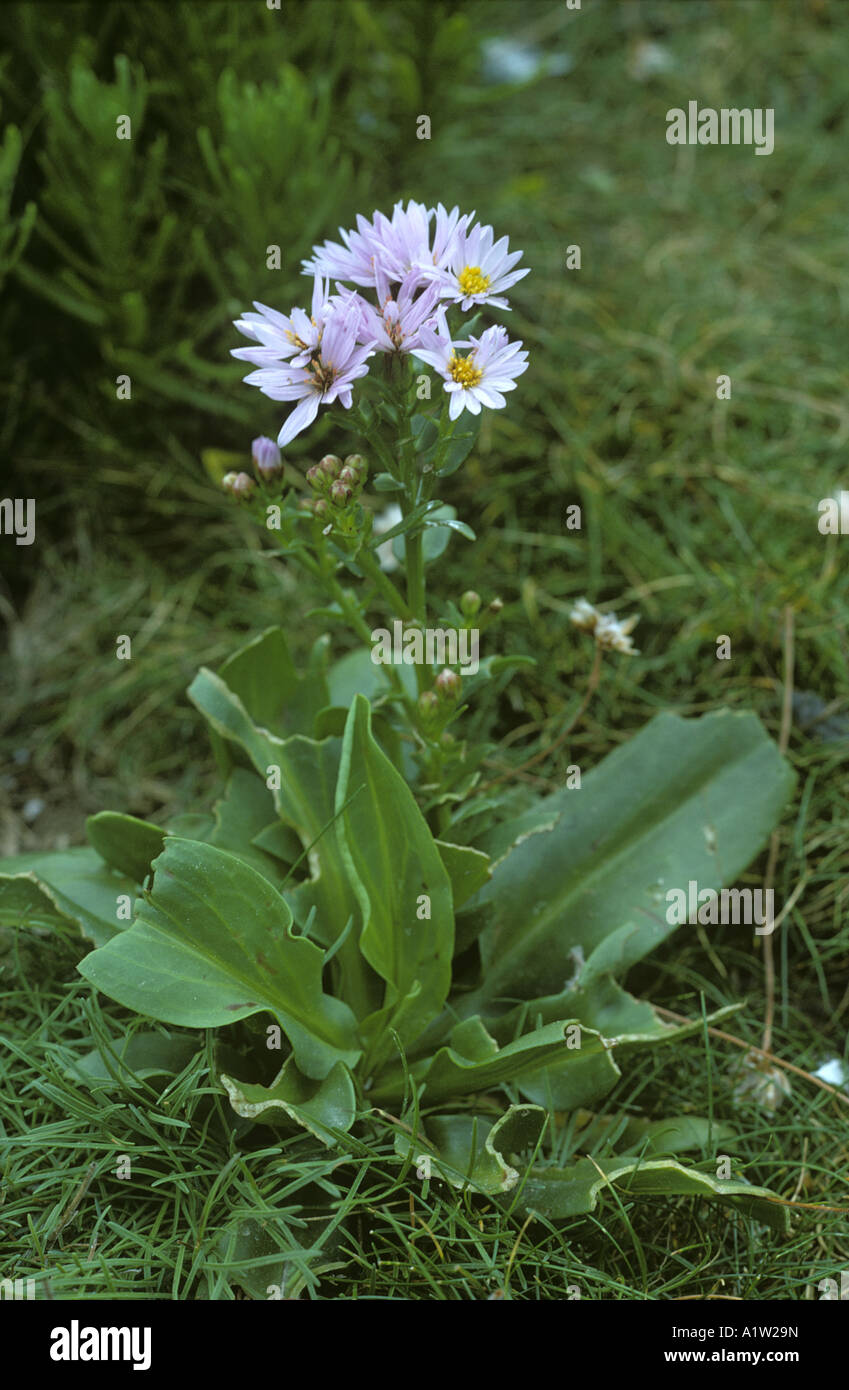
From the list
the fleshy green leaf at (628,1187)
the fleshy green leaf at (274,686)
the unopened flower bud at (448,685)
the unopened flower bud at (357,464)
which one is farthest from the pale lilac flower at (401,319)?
the fleshy green leaf at (628,1187)

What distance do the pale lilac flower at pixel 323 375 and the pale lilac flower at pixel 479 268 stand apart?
151 mm

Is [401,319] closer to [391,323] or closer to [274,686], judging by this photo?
[391,323]

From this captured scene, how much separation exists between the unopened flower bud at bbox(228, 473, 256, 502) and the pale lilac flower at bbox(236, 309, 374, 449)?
6.5 inches

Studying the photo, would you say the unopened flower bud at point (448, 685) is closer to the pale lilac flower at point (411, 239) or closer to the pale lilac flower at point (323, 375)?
the pale lilac flower at point (323, 375)

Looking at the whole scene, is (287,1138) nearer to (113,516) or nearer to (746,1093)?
(746,1093)

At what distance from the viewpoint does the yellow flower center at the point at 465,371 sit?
4.58 ft

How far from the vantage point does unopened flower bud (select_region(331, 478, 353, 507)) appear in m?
1.43

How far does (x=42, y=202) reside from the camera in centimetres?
264

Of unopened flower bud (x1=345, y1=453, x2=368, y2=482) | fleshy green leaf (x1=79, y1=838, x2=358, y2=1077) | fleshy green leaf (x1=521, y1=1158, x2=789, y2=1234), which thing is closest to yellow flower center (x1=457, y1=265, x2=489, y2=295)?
unopened flower bud (x1=345, y1=453, x2=368, y2=482)
